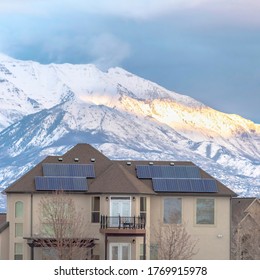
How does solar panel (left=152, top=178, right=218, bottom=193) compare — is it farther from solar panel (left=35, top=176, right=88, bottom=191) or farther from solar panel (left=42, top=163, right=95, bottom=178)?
solar panel (left=35, top=176, right=88, bottom=191)

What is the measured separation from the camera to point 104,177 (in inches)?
2514

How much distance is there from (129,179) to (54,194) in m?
4.53

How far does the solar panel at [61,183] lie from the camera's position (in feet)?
205

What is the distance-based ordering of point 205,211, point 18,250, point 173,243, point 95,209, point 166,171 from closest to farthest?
point 173,243 → point 18,250 → point 95,209 → point 205,211 → point 166,171

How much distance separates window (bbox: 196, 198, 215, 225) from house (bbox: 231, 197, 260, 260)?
7.19 feet

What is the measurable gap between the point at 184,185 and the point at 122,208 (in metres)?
4.49

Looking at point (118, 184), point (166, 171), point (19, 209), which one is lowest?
point (19, 209)

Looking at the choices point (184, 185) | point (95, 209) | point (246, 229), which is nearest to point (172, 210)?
point (184, 185)

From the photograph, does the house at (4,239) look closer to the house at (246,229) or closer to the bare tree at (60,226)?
the bare tree at (60,226)

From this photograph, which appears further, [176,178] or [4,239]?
[176,178]

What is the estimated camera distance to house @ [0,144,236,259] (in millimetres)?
59906

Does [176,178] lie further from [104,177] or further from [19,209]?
[19,209]
